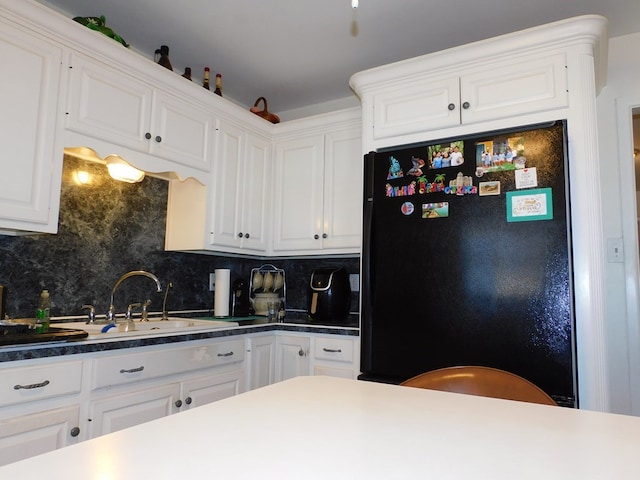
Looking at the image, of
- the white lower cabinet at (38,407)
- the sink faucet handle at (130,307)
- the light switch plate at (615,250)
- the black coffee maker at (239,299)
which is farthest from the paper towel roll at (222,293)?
the light switch plate at (615,250)

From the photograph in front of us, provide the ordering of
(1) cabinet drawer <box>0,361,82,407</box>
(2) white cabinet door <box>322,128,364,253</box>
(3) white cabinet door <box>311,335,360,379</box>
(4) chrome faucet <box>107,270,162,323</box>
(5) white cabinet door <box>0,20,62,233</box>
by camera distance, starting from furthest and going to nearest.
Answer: (2) white cabinet door <box>322,128,364,253</box> → (3) white cabinet door <box>311,335,360,379</box> → (4) chrome faucet <box>107,270,162,323</box> → (5) white cabinet door <box>0,20,62,233</box> → (1) cabinet drawer <box>0,361,82,407</box>

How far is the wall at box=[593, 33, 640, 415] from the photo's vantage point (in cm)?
235

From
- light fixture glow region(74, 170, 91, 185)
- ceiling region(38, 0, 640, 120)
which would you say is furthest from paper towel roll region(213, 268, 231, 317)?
ceiling region(38, 0, 640, 120)

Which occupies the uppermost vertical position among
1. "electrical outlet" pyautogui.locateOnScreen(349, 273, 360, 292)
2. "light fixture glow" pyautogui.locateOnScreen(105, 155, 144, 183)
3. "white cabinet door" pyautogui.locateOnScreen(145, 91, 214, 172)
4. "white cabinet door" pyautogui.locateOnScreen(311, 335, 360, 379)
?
"white cabinet door" pyautogui.locateOnScreen(145, 91, 214, 172)

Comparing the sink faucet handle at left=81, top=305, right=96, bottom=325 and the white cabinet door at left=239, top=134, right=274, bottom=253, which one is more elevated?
the white cabinet door at left=239, top=134, right=274, bottom=253

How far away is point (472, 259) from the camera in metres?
1.99

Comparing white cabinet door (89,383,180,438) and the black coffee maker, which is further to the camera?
the black coffee maker

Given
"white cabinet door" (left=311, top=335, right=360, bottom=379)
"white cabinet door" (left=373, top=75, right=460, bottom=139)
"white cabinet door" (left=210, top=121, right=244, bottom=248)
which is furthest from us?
"white cabinet door" (left=210, top=121, right=244, bottom=248)

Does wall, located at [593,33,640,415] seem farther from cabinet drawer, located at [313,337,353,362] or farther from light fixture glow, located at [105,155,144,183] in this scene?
light fixture glow, located at [105,155,144,183]

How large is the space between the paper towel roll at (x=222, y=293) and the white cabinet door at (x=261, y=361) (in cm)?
46

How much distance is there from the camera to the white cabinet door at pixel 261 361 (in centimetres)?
257

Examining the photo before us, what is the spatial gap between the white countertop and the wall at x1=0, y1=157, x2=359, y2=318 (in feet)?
5.75

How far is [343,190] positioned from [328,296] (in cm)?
71

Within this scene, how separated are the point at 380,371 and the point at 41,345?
1411mm
